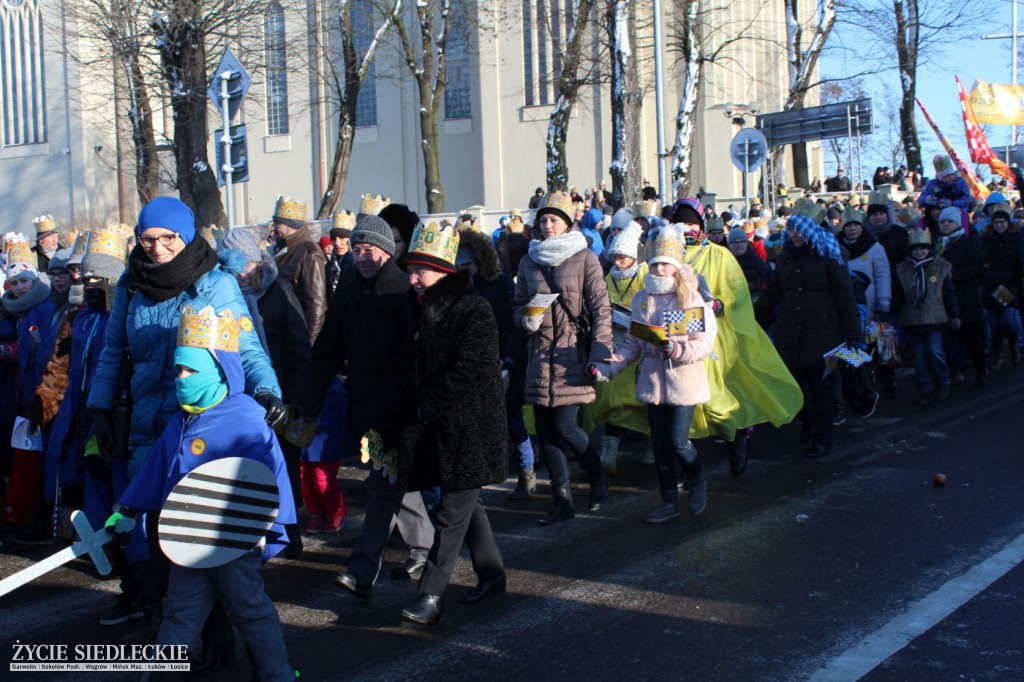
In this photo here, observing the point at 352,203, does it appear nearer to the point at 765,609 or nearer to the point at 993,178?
the point at 993,178

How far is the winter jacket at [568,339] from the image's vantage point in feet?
24.3

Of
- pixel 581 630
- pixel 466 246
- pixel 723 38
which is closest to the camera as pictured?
pixel 581 630

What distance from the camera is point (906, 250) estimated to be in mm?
12898

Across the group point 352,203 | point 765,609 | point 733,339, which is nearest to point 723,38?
point 352,203

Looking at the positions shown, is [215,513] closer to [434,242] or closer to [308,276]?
[434,242]

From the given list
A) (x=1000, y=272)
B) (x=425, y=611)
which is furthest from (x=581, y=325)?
(x=1000, y=272)

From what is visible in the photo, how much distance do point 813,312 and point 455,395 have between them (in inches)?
178

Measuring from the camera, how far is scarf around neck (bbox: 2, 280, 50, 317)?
7.75m

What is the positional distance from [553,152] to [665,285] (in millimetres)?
20747

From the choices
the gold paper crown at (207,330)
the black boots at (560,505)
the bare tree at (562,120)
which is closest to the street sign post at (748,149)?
the bare tree at (562,120)

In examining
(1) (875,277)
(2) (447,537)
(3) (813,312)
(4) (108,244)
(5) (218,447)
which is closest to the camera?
(5) (218,447)

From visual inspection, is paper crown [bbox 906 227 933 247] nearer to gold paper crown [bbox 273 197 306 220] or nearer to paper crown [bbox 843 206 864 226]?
paper crown [bbox 843 206 864 226]

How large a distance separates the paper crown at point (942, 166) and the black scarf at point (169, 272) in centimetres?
1321

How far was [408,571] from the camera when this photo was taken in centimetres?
638
